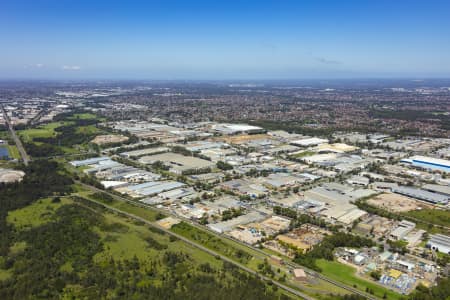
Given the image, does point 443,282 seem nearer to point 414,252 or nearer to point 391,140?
point 414,252

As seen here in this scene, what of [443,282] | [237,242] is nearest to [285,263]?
[237,242]

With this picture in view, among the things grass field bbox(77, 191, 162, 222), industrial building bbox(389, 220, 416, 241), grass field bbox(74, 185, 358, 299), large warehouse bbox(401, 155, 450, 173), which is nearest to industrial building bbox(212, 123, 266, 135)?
large warehouse bbox(401, 155, 450, 173)

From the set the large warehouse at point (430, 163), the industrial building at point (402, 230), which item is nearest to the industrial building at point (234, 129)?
the large warehouse at point (430, 163)

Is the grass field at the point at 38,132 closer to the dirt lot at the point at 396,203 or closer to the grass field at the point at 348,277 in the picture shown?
the dirt lot at the point at 396,203

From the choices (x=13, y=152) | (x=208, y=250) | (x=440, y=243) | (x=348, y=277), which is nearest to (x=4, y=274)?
(x=208, y=250)

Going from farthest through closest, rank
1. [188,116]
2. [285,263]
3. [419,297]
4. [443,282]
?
[188,116], [285,263], [443,282], [419,297]

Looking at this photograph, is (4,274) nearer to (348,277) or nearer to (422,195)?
(348,277)
